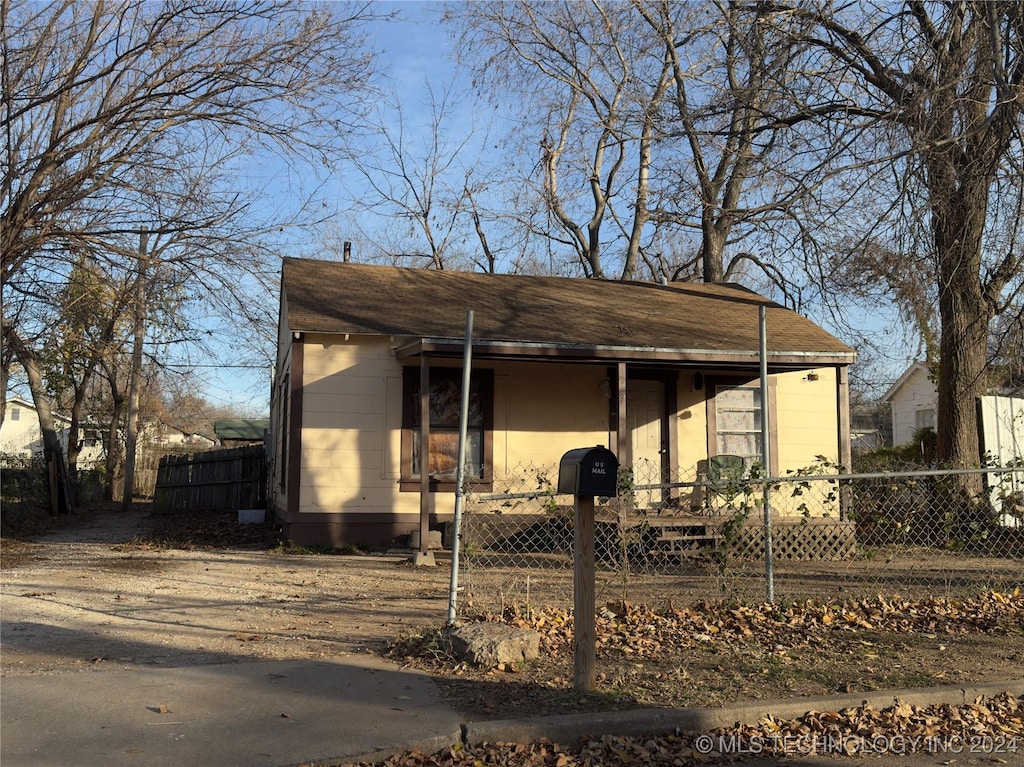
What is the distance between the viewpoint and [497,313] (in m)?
14.4

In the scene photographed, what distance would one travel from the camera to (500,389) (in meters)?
14.0

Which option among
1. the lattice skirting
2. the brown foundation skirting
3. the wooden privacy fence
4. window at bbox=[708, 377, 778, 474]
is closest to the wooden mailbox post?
the lattice skirting

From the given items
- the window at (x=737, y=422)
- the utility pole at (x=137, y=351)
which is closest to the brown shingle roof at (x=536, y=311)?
the window at (x=737, y=422)

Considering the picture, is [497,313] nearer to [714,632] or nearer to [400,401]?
[400,401]

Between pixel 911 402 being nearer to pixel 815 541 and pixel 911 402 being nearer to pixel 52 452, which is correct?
pixel 815 541

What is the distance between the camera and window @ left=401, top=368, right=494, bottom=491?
43.6 ft

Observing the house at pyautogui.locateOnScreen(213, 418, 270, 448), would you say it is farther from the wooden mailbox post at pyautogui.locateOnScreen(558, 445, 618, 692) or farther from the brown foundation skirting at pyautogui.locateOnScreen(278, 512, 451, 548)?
the wooden mailbox post at pyautogui.locateOnScreen(558, 445, 618, 692)

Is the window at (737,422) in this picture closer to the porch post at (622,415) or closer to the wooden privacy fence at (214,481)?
the porch post at (622,415)

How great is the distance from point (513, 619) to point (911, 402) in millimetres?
42095

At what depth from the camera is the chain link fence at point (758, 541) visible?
25.2ft

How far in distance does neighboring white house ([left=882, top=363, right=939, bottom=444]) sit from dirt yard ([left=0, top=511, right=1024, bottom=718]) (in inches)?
1425

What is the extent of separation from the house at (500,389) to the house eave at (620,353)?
3 cm

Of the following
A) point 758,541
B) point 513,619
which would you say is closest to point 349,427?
point 758,541

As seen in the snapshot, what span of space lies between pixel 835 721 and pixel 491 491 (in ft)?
29.7
